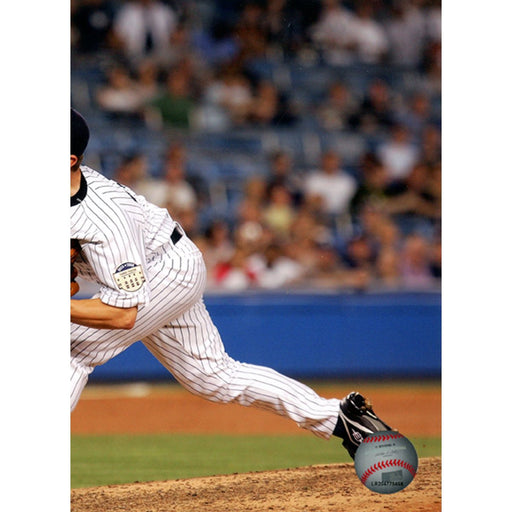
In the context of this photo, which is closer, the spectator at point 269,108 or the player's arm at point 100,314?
the player's arm at point 100,314

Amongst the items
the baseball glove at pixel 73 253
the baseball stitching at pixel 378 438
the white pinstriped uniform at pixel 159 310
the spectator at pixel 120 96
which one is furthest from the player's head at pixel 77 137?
the spectator at pixel 120 96

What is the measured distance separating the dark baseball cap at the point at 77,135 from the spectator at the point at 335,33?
171 cm

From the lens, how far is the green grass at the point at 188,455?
11.0 feet

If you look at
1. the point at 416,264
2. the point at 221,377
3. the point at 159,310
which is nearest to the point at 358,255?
the point at 416,264

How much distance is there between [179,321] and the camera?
2953 mm

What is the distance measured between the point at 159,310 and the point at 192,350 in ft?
0.68

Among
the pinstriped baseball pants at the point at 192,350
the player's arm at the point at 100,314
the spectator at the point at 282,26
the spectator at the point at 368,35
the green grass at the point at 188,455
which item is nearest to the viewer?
the player's arm at the point at 100,314

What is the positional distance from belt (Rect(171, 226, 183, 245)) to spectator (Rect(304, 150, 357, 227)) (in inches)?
73.1

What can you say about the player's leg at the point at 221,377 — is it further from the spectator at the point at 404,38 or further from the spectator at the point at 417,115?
the spectator at the point at 404,38

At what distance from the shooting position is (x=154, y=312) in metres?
2.84

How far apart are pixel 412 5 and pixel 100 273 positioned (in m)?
2.08

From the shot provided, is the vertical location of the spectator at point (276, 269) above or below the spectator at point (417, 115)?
below

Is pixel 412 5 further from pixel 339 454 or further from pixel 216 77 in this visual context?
pixel 339 454
